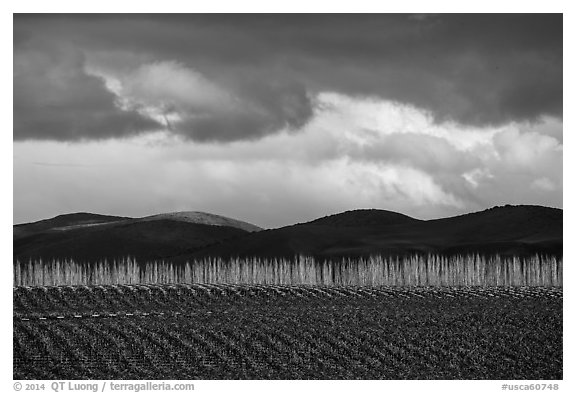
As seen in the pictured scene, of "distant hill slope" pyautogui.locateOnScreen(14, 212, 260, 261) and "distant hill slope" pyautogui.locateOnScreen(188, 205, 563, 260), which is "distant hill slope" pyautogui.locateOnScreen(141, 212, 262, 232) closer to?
"distant hill slope" pyautogui.locateOnScreen(14, 212, 260, 261)

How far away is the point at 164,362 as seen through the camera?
65.4 feet

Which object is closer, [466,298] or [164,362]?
[164,362]

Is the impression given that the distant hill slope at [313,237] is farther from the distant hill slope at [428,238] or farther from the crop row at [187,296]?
the crop row at [187,296]

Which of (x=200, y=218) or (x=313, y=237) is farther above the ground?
(x=200, y=218)

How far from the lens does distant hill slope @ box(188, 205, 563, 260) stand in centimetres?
7956

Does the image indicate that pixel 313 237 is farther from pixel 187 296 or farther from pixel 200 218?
pixel 187 296

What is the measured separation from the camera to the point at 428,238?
9112cm

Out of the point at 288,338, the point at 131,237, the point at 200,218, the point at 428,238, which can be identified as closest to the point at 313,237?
the point at 428,238

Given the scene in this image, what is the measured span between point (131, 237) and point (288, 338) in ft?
281

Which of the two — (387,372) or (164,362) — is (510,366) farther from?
(164,362)

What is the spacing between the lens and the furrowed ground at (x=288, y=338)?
19.1 m
